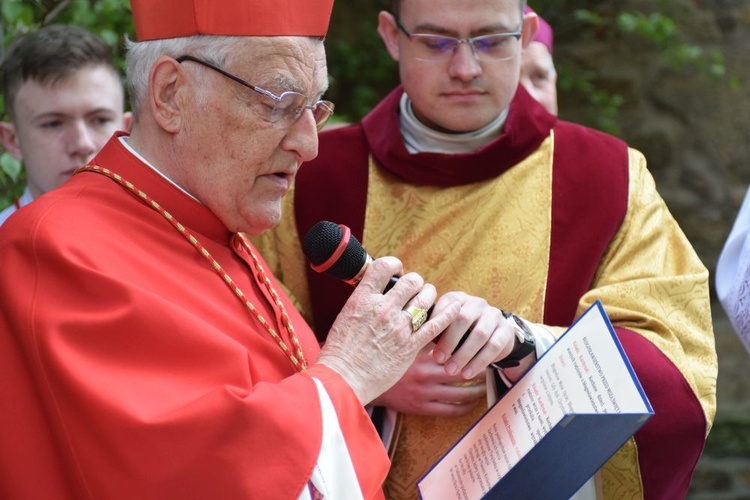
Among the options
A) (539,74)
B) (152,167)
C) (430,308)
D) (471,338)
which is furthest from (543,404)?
(539,74)

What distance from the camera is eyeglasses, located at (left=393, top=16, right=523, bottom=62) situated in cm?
306

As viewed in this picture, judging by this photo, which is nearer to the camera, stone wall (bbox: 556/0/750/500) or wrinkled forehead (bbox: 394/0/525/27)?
wrinkled forehead (bbox: 394/0/525/27)

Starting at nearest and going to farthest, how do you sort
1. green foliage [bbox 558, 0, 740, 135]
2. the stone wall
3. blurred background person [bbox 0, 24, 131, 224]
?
blurred background person [bbox 0, 24, 131, 224] < green foliage [bbox 558, 0, 740, 135] < the stone wall

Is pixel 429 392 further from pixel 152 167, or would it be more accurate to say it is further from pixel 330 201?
pixel 152 167

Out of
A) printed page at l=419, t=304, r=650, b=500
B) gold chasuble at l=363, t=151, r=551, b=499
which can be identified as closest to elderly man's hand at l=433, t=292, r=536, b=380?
printed page at l=419, t=304, r=650, b=500

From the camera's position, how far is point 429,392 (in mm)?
2865

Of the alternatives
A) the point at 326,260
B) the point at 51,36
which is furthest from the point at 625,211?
the point at 51,36

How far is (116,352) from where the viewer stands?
2.04 m

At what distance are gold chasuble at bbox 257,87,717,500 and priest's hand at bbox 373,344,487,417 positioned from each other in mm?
82

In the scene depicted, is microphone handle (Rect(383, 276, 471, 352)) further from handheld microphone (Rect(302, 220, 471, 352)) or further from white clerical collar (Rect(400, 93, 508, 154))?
white clerical collar (Rect(400, 93, 508, 154))

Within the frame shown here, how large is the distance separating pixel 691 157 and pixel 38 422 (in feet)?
16.8

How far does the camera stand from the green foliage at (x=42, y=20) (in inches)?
146

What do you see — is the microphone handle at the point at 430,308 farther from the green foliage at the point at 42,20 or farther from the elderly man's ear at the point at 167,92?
the green foliage at the point at 42,20

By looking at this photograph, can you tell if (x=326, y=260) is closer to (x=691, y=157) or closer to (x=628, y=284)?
(x=628, y=284)
